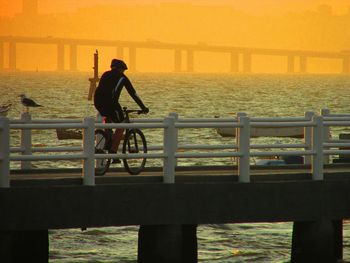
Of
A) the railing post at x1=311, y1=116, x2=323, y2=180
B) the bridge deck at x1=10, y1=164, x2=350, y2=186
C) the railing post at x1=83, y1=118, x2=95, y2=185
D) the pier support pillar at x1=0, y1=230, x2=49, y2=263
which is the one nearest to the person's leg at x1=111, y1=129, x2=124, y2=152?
the bridge deck at x1=10, y1=164, x2=350, y2=186

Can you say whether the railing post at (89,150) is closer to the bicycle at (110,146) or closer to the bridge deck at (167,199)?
the bridge deck at (167,199)

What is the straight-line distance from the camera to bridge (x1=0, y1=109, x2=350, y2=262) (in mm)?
16797

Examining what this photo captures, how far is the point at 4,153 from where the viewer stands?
1661 cm

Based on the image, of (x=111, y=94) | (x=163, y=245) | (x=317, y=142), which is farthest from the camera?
(x=111, y=94)

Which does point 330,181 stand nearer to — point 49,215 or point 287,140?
point 49,215

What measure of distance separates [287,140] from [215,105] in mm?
67389

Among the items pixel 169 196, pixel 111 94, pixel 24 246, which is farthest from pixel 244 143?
pixel 24 246

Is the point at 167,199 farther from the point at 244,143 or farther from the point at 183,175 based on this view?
the point at 244,143

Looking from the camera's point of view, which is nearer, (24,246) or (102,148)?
(24,246)

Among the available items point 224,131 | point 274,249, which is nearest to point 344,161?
point 274,249

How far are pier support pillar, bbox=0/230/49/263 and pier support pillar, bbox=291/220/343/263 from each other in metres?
3.93

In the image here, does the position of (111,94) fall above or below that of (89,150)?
above

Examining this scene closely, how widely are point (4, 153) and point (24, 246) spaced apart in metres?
1.44

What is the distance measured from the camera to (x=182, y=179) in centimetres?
1805
